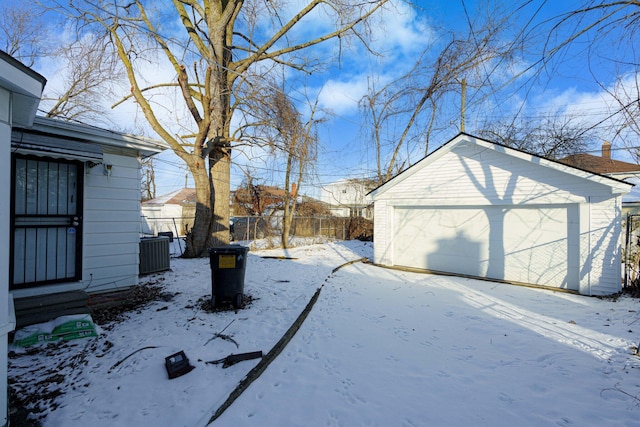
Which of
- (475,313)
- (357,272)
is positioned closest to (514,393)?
(475,313)

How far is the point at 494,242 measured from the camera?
744 cm

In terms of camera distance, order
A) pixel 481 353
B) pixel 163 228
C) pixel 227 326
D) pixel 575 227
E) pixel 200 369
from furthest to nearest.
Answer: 1. pixel 163 228
2. pixel 575 227
3. pixel 227 326
4. pixel 481 353
5. pixel 200 369

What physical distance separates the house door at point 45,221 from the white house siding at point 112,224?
15 cm

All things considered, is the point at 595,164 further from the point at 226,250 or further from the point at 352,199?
the point at 352,199

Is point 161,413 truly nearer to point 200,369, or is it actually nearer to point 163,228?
point 200,369

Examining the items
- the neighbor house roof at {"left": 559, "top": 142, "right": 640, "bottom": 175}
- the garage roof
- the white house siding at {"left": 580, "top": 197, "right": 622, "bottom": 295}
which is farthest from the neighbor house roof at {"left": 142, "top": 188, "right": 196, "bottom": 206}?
the neighbor house roof at {"left": 559, "top": 142, "right": 640, "bottom": 175}

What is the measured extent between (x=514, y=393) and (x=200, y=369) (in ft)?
10.4

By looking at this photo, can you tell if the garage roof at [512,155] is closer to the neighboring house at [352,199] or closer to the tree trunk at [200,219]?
the tree trunk at [200,219]

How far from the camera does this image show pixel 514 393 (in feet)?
8.55

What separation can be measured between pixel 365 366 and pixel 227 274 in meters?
2.72

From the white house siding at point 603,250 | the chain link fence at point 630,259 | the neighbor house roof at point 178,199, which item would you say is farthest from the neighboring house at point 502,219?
the neighbor house roof at point 178,199

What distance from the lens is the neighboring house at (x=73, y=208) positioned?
12.6ft

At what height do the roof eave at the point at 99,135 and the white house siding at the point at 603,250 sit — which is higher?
the roof eave at the point at 99,135

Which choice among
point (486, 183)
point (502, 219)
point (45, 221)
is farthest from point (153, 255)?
point (502, 219)
